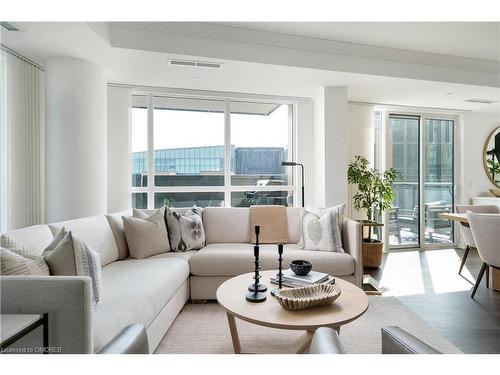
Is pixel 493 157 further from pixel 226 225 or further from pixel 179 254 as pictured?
pixel 179 254

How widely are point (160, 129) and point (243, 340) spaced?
2.90 m

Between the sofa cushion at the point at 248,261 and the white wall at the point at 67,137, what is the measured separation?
1.34m

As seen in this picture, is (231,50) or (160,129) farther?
(160,129)

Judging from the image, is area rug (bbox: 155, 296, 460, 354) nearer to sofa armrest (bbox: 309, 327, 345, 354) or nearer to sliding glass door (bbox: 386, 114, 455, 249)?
sofa armrest (bbox: 309, 327, 345, 354)

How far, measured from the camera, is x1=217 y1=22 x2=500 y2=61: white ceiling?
2779 mm

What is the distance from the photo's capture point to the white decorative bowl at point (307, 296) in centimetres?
149

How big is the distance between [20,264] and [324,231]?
229cm

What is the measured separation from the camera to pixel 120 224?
2.64 m

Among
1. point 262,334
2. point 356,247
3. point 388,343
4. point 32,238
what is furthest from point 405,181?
point 32,238

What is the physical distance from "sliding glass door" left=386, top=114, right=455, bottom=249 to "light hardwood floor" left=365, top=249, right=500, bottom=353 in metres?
0.55

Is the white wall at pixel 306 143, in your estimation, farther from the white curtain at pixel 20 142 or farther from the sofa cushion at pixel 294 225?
the white curtain at pixel 20 142

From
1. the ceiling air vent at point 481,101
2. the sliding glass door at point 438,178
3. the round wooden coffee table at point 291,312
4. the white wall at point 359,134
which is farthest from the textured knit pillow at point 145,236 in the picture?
the ceiling air vent at point 481,101
